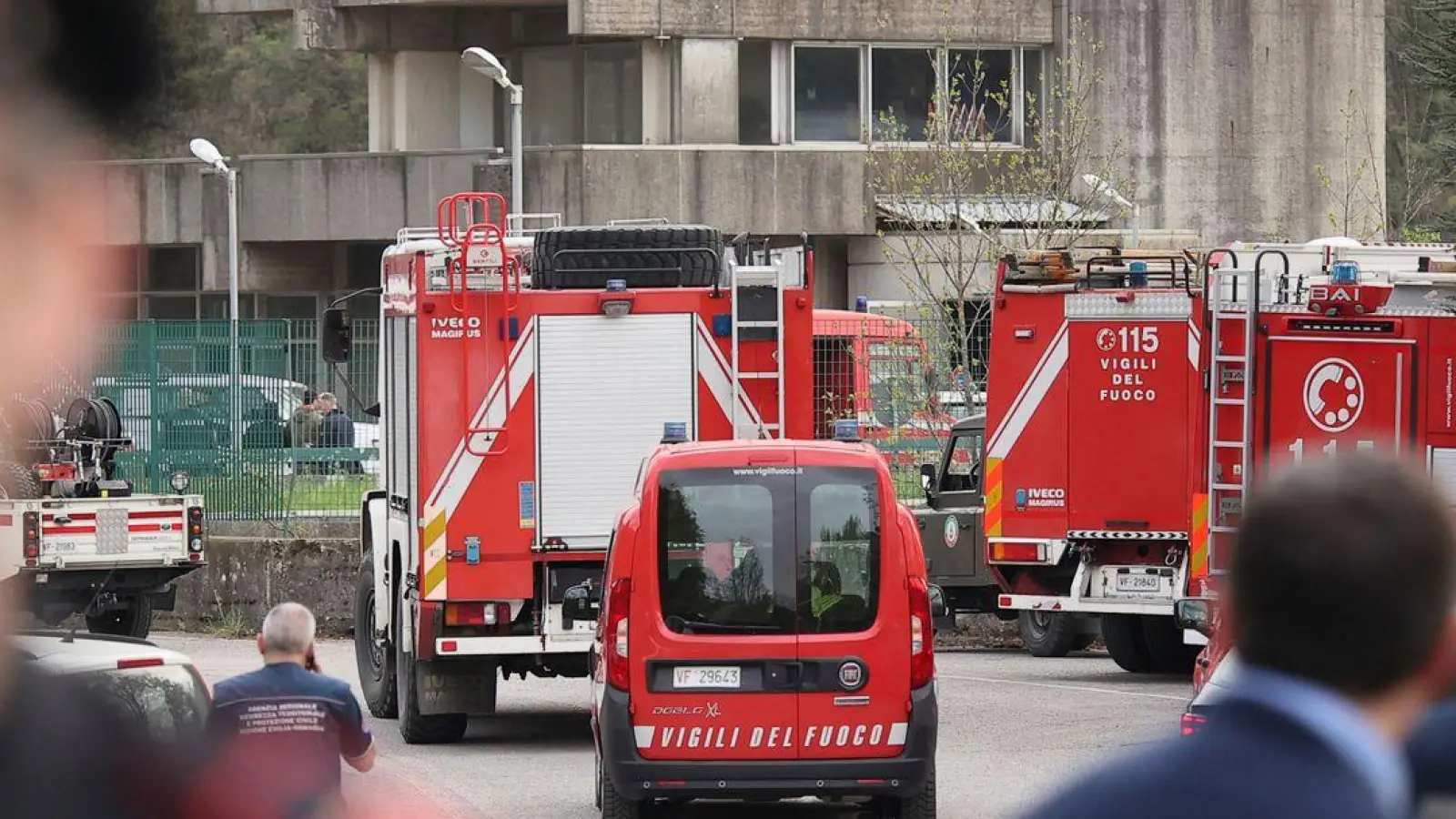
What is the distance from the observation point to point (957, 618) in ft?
77.5

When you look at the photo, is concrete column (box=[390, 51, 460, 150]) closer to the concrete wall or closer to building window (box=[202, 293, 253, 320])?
building window (box=[202, 293, 253, 320])

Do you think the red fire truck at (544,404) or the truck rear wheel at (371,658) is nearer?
the red fire truck at (544,404)

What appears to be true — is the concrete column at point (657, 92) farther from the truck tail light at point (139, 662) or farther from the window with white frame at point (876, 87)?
the truck tail light at point (139, 662)

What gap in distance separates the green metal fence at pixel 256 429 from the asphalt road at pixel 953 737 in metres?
2.67

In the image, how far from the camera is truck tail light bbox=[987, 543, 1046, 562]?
63.9 ft

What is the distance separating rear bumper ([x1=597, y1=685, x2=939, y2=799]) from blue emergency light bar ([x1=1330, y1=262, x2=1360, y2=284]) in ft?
19.8

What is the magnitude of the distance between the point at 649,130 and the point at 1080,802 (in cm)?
Result: 4077

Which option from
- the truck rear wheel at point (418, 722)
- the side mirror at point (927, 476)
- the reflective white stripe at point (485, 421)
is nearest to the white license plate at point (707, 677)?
the reflective white stripe at point (485, 421)

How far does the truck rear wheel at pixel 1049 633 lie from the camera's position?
21562 millimetres

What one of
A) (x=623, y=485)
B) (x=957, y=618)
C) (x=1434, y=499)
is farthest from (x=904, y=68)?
(x=1434, y=499)

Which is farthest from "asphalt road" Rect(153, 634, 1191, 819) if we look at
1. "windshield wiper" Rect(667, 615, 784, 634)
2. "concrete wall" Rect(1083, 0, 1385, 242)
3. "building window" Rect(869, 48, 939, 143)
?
"concrete wall" Rect(1083, 0, 1385, 242)

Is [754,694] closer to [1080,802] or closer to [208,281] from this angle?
[1080,802]

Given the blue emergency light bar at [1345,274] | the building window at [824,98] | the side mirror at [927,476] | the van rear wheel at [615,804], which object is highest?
the building window at [824,98]

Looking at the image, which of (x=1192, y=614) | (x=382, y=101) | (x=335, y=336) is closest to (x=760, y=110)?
(x=382, y=101)
